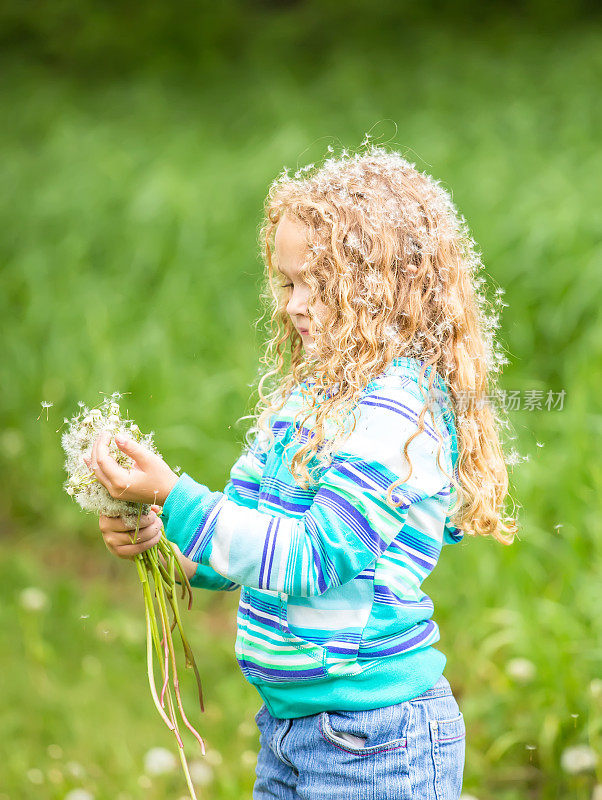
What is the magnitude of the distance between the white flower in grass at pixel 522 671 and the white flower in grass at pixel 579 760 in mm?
234

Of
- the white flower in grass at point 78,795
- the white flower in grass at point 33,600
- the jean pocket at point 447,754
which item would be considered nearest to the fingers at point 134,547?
the jean pocket at point 447,754

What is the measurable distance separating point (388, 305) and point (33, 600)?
2.14m

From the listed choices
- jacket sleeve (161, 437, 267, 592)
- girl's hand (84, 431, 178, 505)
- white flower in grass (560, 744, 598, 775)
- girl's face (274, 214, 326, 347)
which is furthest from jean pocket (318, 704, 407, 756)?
white flower in grass (560, 744, 598, 775)

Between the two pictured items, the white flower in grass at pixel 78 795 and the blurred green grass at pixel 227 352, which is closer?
the white flower in grass at pixel 78 795

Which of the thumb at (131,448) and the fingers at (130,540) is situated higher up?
the thumb at (131,448)

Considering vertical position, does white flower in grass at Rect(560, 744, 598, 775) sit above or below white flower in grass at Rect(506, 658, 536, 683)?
below

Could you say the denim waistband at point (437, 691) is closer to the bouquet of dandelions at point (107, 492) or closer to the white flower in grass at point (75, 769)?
the bouquet of dandelions at point (107, 492)

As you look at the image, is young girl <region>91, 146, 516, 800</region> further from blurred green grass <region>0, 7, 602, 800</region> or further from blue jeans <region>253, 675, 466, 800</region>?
blurred green grass <region>0, 7, 602, 800</region>

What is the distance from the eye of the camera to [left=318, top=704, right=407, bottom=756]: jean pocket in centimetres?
139

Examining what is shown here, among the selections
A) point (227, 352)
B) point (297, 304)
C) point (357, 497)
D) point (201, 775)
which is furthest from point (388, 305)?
Result: point (227, 352)

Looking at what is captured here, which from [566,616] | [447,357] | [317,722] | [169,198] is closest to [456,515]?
[447,357]

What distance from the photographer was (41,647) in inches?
120

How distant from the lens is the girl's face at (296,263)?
1462 mm

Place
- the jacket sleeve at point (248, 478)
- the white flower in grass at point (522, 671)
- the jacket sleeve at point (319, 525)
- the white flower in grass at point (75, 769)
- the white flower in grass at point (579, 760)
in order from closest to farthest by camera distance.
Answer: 1. the jacket sleeve at point (319, 525)
2. the jacket sleeve at point (248, 478)
3. the white flower in grass at point (579, 760)
4. the white flower in grass at point (75, 769)
5. the white flower in grass at point (522, 671)
